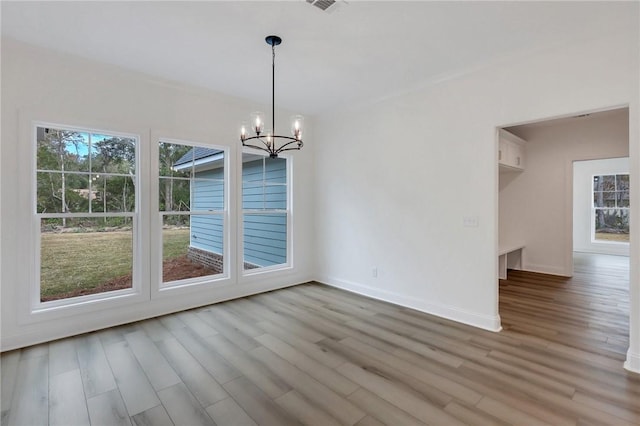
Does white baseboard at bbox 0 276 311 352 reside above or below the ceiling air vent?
below

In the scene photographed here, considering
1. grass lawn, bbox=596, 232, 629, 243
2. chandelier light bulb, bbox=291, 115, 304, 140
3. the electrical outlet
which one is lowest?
grass lawn, bbox=596, 232, 629, 243

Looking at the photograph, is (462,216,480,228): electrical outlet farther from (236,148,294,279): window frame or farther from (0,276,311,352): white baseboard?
(0,276,311,352): white baseboard

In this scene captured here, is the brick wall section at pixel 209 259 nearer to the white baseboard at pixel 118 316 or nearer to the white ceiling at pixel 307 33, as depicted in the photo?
the white baseboard at pixel 118 316

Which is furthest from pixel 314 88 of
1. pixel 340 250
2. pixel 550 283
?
pixel 550 283

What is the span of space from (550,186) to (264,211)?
217 inches

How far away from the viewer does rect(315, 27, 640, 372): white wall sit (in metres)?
2.86

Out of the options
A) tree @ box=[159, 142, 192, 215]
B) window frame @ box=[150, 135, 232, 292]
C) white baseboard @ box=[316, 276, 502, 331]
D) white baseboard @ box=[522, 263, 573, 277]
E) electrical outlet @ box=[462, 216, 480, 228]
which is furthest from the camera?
white baseboard @ box=[522, 263, 573, 277]

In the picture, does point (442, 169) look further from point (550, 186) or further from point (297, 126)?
point (550, 186)

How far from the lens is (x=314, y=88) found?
13.5ft

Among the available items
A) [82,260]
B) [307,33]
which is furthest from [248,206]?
[307,33]

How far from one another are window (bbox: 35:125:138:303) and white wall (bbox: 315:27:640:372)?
3.00 metres

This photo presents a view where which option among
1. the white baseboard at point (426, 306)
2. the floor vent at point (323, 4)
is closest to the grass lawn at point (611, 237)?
the white baseboard at point (426, 306)

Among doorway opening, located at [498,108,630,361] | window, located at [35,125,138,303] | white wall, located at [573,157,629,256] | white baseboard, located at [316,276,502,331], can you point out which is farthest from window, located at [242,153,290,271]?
white wall, located at [573,157,629,256]

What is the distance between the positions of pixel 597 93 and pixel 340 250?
361 cm
